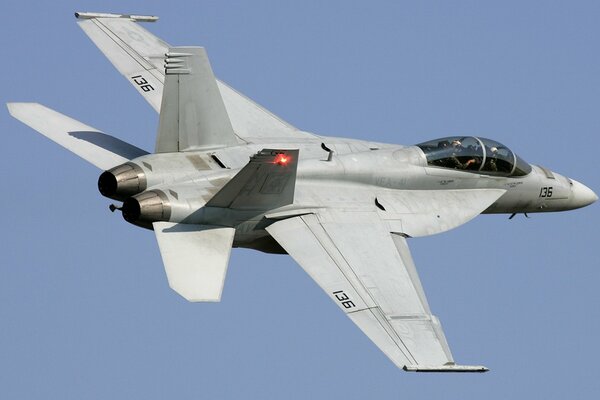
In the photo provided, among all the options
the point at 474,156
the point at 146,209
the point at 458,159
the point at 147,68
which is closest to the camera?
the point at 146,209

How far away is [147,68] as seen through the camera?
38125 mm

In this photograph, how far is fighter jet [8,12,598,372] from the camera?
1232 inches

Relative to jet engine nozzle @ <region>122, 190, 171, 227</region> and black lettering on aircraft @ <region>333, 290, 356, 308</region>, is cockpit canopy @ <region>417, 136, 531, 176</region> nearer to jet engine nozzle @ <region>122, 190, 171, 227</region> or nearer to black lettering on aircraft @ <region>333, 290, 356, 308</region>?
black lettering on aircraft @ <region>333, 290, 356, 308</region>

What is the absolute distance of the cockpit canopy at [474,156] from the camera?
3592 centimetres

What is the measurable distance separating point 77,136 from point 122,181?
2.55 metres

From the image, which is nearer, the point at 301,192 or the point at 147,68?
the point at 301,192

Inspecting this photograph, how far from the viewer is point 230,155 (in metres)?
34.0

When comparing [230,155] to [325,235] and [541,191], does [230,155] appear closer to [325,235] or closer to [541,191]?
[325,235]

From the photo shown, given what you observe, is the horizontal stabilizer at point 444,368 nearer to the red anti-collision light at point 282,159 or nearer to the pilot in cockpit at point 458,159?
the red anti-collision light at point 282,159

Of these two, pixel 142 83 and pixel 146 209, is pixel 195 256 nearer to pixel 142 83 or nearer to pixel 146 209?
pixel 146 209

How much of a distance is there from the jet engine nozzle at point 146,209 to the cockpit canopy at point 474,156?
20.2ft

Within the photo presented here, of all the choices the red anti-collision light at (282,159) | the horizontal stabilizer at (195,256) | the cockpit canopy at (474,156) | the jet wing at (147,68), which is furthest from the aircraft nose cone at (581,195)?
the horizontal stabilizer at (195,256)

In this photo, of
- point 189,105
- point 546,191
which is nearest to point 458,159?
point 546,191

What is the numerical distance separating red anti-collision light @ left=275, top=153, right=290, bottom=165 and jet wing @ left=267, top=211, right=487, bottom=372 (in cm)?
152
